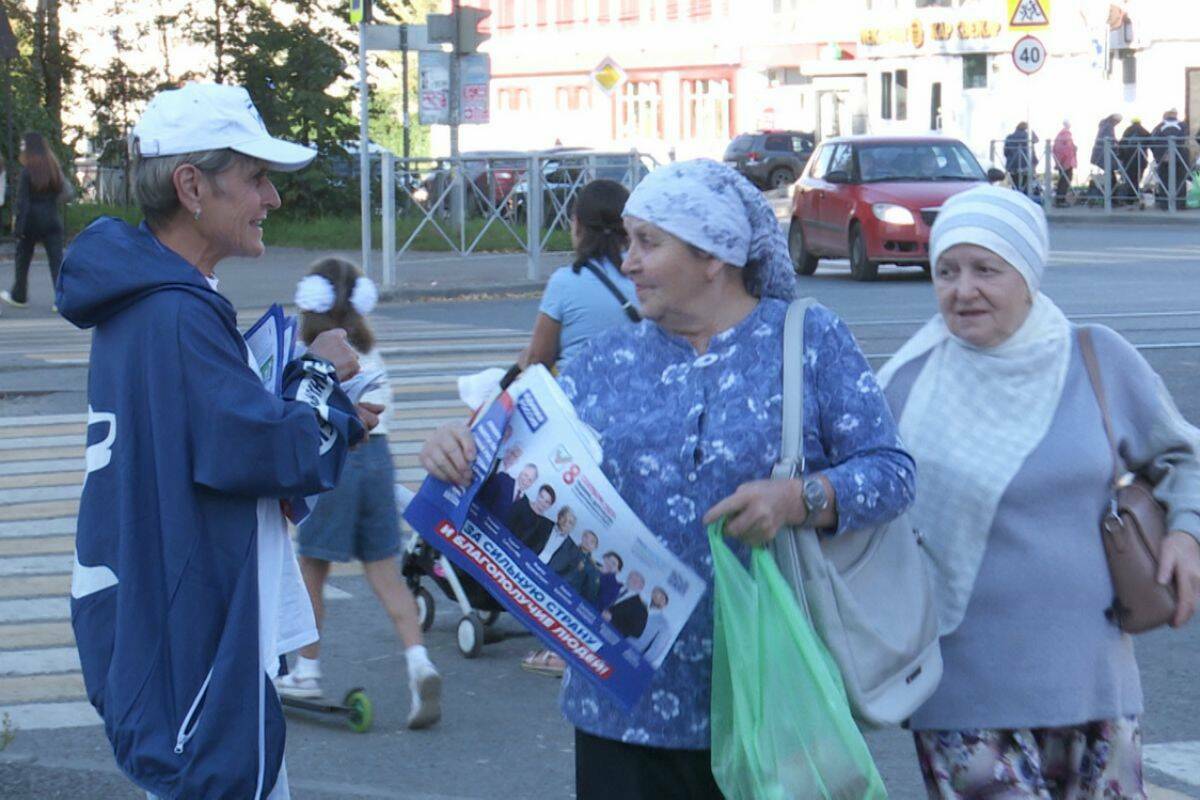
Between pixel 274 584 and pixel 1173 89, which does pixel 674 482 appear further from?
pixel 1173 89

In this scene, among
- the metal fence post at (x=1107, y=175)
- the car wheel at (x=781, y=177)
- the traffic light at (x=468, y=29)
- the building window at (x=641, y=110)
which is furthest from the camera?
the building window at (x=641, y=110)

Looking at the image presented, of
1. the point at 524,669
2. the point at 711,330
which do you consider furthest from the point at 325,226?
the point at 711,330

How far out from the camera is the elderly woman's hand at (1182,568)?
11.6 feet

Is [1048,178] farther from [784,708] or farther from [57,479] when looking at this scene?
[784,708]

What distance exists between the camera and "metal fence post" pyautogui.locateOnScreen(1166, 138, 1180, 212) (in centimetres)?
3481

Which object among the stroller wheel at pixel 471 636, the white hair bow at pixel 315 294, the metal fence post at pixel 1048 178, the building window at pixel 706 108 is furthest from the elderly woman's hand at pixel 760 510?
the building window at pixel 706 108

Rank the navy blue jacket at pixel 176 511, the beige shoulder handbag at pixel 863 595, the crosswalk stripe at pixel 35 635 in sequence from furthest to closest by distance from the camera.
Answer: the crosswalk stripe at pixel 35 635
the beige shoulder handbag at pixel 863 595
the navy blue jacket at pixel 176 511

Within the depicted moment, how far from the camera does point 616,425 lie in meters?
3.37

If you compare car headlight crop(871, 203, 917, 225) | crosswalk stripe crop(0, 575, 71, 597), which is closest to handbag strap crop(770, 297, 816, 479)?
crosswalk stripe crop(0, 575, 71, 597)

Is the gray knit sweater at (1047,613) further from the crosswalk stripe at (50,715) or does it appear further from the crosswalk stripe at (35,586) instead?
the crosswalk stripe at (35,586)

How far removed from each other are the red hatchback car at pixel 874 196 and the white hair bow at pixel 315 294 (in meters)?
16.7

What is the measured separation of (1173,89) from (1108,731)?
48586 millimetres

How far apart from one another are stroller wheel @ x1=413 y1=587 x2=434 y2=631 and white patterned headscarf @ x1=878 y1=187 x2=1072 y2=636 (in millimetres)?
3881

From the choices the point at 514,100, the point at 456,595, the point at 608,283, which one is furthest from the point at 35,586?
the point at 514,100
